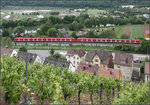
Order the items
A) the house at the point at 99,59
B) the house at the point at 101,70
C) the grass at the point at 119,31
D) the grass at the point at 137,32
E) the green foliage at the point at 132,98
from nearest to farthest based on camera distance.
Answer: the green foliage at the point at 132,98, the house at the point at 101,70, the house at the point at 99,59, the grass at the point at 137,32, the grass at the point at 119,31

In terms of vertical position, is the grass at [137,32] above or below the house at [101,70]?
below

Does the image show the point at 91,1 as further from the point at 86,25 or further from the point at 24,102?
the point at 24,102

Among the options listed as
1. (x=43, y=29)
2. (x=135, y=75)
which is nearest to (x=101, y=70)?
(x=135, y=75)

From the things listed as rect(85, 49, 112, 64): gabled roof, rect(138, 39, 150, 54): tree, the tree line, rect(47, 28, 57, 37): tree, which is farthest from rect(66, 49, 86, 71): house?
the tree line

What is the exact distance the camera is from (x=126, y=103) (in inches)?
326

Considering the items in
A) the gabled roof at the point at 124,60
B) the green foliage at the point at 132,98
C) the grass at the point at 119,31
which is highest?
the green foliage at the point at 132,98

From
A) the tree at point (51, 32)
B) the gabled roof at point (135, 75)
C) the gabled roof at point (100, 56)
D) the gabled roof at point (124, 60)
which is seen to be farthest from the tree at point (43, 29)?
the gabled roof at point (135, 75)

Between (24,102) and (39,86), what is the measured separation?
1.15 meters

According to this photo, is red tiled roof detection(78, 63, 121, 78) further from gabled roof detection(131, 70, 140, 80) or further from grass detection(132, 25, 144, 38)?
grass detection(132, 25, 144, 38)

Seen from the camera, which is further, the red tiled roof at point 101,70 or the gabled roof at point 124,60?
the gabled roof at point 124,60

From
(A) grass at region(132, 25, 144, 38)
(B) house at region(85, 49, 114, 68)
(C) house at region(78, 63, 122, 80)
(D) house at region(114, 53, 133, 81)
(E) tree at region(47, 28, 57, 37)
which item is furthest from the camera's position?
(E) tree at region(47, 28, 57, 37)

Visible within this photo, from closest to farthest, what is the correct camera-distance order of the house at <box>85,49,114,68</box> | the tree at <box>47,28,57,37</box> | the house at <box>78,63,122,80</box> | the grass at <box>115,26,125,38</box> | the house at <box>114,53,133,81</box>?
the house at <box>78,63,122,80</box> → the house at <box>114,53,133,81</box> → the house at <box>85,49,114,68</box> → the grass at <box>115,26,125,38</box> → the tree at <box>47,28,57,37</box>

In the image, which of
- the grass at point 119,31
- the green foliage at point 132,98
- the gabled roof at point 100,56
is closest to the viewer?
the green foliage at point 132,98

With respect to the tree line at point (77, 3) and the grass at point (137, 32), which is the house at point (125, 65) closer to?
the grass at point (137, 32)
